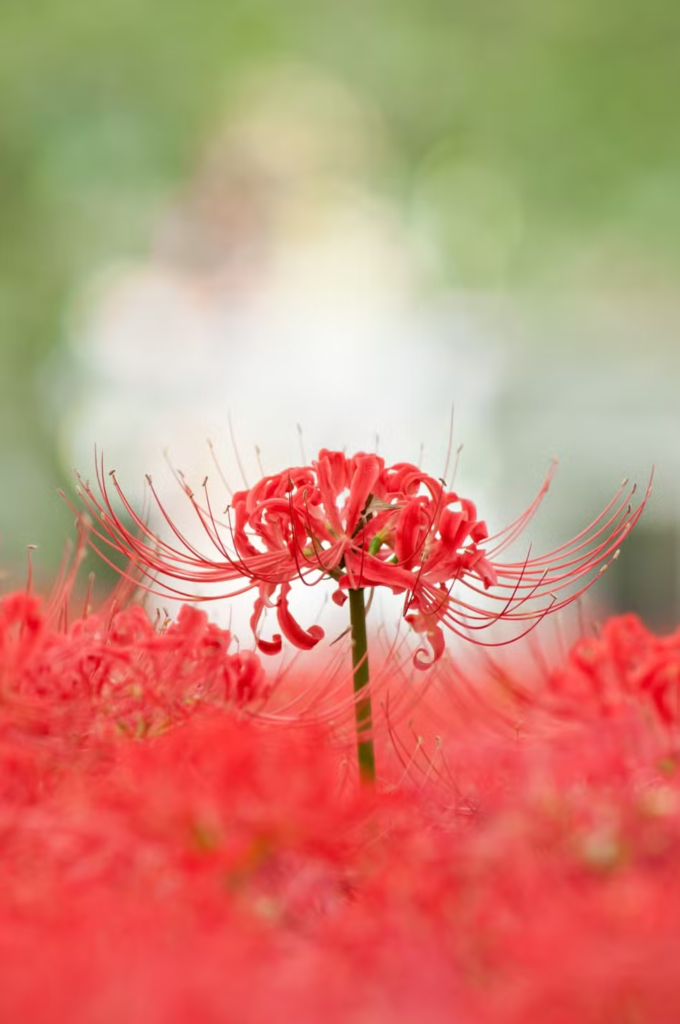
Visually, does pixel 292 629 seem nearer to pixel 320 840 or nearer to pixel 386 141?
pixel 320 840

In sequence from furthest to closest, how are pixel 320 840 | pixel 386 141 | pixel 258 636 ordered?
1. pixel 386 141
2. pixel 258 636
3. pixel 320 840

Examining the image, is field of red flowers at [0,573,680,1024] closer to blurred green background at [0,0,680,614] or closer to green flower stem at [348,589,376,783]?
green flower stem at [348,589,376,783]

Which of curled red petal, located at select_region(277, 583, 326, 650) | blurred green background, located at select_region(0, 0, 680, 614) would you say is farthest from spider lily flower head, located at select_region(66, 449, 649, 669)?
blurred green background, located at select_region(0, 0, 680, 614)

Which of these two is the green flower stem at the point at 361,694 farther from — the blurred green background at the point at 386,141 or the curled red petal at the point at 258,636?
the blurred green background at the point at 386,141

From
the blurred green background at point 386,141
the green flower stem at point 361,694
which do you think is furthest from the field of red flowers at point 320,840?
the blurred green background at point 386,141

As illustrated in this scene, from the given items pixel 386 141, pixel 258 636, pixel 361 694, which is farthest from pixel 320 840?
pixel 386 141

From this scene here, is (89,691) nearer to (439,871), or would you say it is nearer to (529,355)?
(439,871)
